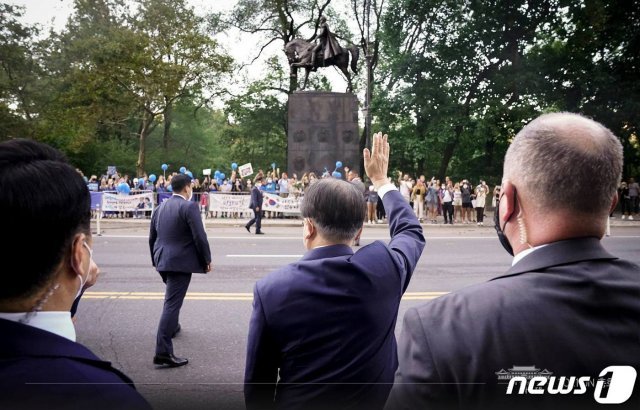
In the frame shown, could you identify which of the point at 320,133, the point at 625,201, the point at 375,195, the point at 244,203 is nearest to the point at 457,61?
the point at 320,133

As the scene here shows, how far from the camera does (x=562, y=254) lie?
1348mm

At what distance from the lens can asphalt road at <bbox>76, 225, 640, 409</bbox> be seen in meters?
4.84

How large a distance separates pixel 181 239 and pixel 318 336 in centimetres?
356

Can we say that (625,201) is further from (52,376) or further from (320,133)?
(52,376)

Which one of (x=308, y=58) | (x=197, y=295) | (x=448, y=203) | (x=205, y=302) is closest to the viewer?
(x=205, y=302)

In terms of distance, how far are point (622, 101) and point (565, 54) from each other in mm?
4470

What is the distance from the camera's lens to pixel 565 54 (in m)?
32.2

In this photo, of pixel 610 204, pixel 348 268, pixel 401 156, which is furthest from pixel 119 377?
pixel 401 156

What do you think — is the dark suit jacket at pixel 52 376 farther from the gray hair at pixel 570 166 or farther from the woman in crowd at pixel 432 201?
the woman in crowd at pixel 432 201

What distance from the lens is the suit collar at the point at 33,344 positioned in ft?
4.27

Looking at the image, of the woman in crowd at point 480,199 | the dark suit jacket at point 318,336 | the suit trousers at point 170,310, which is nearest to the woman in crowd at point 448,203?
the woman in crowd at point 480,199

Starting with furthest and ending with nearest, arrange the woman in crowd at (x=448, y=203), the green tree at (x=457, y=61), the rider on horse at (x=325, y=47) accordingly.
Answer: the green tree at (x=457, y=61), the rider on horse at (x=325, y=47), the woman in crowd at (x=448, y=203)

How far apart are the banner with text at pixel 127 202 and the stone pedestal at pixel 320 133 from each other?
7.82m

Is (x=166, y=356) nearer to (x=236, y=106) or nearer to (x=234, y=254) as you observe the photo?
(x=234, y=254)
